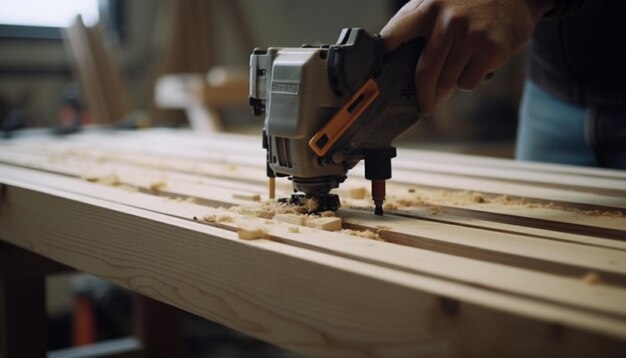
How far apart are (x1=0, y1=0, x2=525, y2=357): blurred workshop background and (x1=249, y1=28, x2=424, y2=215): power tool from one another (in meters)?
1.72

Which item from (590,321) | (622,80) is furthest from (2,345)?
(622,80)

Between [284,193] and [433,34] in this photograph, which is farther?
[284,193]

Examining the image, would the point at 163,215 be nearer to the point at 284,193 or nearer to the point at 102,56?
the point at 284,193

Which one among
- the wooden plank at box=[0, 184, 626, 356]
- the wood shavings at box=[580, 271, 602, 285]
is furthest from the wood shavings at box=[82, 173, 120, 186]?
the wood shavings at box=[580, 271, 602, 285]

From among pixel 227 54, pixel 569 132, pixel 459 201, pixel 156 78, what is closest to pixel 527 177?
pixel 459 201

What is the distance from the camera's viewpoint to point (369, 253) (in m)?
0.83

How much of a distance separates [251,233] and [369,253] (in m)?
0.16

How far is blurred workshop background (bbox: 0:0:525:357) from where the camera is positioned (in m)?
3.21

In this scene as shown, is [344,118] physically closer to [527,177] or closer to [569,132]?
[527,177]

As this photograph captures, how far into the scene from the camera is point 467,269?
762 mm

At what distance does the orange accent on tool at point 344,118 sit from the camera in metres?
1.04

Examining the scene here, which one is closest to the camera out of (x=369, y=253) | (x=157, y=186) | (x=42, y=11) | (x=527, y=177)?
(x=369, y=253)

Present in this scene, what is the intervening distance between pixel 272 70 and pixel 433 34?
26 centimetres

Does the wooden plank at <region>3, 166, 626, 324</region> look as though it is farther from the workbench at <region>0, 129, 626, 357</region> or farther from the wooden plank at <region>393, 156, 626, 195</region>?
the wooden plank at <region>393, 156, 626, 195</region>
